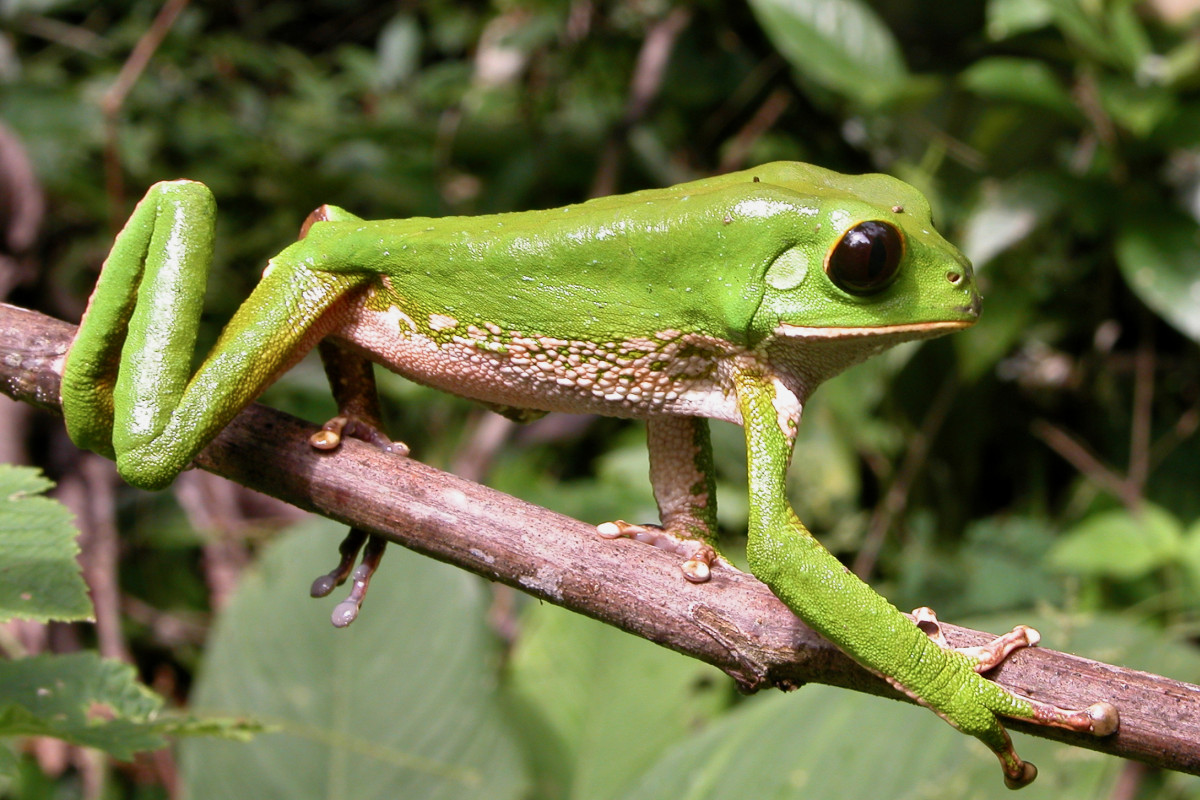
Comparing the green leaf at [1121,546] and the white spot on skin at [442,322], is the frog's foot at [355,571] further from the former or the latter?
the green leaf at [1121,546]

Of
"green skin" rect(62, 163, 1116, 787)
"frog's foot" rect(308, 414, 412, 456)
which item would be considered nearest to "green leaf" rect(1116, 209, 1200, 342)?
"green skin" rect(62, 163, 1116, 787)

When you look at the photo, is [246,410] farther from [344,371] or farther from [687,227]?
[687,227]

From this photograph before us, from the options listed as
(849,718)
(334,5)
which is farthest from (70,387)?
(334,5)

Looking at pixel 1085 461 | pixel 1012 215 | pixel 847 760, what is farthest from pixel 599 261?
pixel 1085 461

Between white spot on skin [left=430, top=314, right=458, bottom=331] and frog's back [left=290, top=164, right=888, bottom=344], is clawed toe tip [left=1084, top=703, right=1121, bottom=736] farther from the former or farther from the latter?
white spot on skin [left=430, top=314, right=458, bottom=331]

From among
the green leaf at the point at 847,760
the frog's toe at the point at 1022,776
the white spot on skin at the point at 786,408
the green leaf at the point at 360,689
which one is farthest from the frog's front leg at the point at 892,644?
the green leaf at the point at 360,689

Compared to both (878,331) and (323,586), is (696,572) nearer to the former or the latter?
(878,331)
